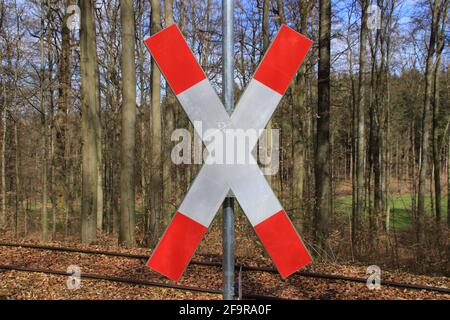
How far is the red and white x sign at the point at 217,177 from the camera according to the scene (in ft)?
5.24

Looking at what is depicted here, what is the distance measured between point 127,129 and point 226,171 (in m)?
8.98

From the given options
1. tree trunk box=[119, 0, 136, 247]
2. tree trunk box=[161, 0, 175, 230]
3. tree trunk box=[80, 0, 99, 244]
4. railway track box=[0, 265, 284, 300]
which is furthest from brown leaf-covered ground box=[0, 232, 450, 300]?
tree trunk box=[161, 0, 175, 230]

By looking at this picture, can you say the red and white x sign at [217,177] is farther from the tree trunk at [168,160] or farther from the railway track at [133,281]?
the tree trunk at [168,160]

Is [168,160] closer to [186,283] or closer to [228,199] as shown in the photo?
[186,283]

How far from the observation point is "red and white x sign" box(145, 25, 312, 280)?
1597 mm

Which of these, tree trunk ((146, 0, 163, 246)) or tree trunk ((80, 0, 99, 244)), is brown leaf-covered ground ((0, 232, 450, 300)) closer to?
tree trunk ((80, 0, 99, 244))

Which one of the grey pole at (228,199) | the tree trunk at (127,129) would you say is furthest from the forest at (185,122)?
the grey pole at (228,199)

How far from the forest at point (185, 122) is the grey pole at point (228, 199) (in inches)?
189

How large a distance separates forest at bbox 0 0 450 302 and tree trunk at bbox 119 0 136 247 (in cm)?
3

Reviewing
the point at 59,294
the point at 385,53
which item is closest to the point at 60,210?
the point at 59,294

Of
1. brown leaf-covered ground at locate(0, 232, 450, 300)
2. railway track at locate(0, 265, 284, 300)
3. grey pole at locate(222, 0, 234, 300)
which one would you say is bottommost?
brown leaf-covered ground at locate(0, 232, 450, 300)

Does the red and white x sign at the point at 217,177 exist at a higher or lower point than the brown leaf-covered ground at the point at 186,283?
higher

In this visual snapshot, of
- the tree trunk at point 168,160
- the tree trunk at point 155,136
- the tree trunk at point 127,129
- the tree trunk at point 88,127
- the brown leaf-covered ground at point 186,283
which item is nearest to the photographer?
the brown leaf-covered ground at point 186,283

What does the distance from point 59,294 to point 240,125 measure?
5.32 meters
